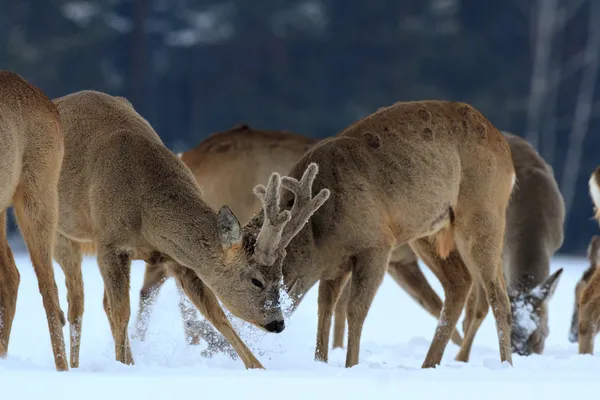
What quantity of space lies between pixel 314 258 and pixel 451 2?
89.4 ft

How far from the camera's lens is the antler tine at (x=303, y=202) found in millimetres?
8141

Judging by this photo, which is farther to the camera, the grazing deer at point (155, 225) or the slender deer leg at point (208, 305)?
the slender deer leg at point (208, 305)

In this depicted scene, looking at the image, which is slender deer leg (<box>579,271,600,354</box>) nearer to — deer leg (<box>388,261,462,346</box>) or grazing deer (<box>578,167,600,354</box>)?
grazing deer (<box>578,167,600,354</box>)

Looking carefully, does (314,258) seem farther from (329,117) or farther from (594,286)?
(329,117)

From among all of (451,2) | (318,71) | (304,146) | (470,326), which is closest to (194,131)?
(318,71)

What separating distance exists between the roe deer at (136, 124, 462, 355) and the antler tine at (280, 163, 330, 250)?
142 inches

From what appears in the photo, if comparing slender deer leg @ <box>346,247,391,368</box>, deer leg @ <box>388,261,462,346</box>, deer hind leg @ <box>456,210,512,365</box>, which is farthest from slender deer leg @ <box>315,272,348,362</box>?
deer leg @ <box>388,261,462,346</box>

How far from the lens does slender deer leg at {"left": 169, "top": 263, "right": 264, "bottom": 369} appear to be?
840 cm

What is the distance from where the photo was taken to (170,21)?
35.3 metres

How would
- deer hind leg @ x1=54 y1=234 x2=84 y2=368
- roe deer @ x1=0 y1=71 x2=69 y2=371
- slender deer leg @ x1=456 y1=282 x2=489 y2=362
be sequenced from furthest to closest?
1. slender deer leg @ x1=456 y1=282 x2=489 y2=362
2. deer hind leg @ x1=54 y1=234 x2=84 y2=368
3. roe deer @ x1=0 y1=71 x2=69 y2=371

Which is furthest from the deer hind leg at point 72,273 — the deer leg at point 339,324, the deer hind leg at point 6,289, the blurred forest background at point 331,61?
the blurred forest background at point 331,61

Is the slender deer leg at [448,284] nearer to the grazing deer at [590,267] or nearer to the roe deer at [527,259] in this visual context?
the roe deer at [527,259]

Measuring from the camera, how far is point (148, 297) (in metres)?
10.8

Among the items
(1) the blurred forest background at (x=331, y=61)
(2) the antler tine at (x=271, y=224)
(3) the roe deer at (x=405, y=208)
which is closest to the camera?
(2) the antler tine at (x=271, y=224)
